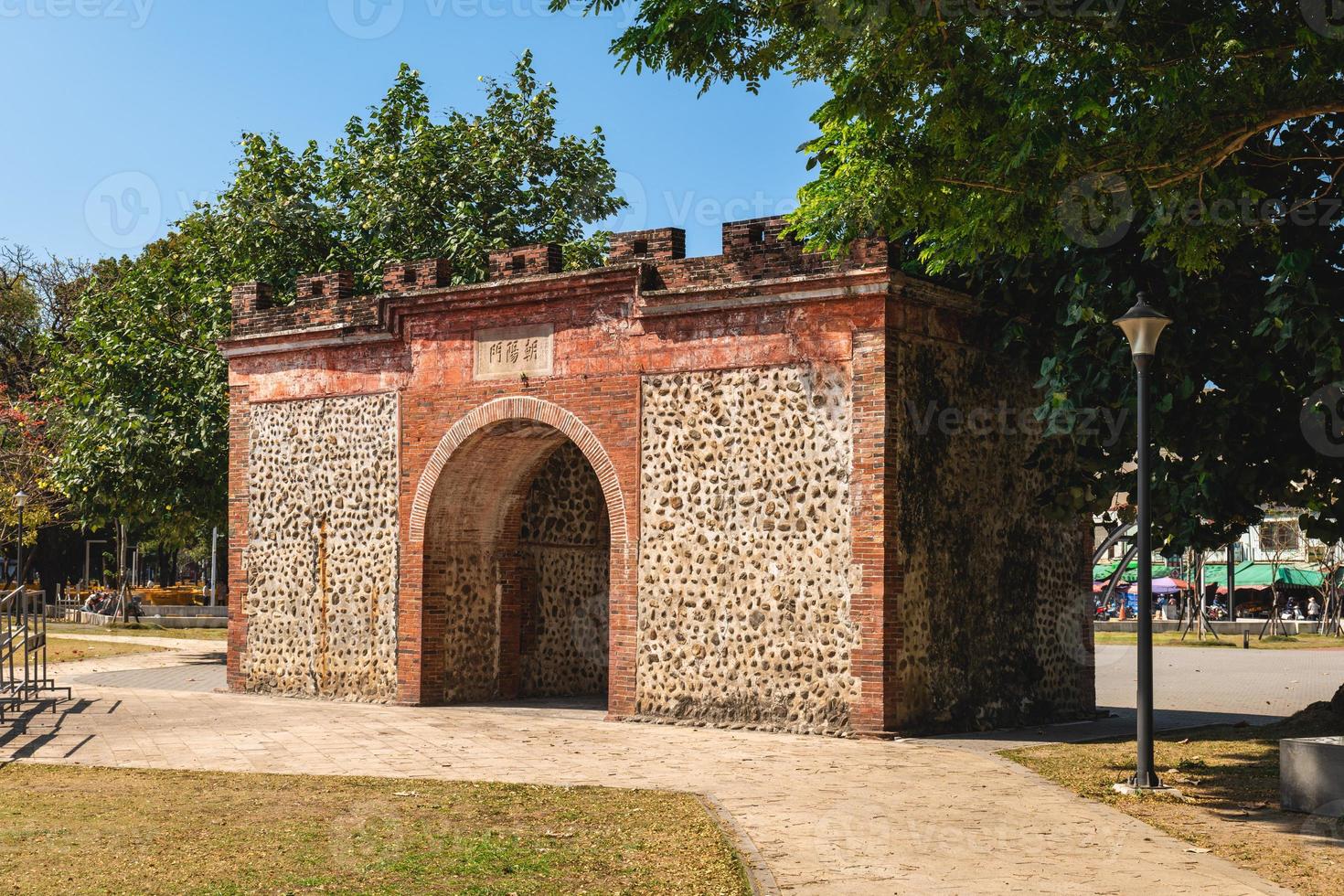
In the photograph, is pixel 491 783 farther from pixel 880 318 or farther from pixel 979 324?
pixel 979 324

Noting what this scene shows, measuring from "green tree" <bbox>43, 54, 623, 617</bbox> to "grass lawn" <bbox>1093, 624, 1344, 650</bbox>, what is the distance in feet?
56.3

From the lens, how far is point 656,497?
49.6 feet

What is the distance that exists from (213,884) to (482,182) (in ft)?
65.5

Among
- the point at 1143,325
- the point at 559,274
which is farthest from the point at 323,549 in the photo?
the point at 1143,325

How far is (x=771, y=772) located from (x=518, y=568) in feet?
23.6

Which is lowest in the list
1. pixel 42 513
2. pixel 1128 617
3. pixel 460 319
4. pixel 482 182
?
pixel 1128 617

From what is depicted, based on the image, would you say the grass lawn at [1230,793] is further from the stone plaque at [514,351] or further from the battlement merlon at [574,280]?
the stone plaque at [514,351]

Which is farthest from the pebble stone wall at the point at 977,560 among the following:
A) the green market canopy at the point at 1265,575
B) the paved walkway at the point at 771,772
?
the green market canopy at the point at 1265,575

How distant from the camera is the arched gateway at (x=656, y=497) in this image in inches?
548

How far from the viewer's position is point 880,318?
13.7 meters

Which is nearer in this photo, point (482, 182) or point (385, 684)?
point (385, 684)

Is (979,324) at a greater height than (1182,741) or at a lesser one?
greater

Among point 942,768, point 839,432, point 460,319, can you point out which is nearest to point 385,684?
point 460,319

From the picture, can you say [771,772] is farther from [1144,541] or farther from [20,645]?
[20,645]
